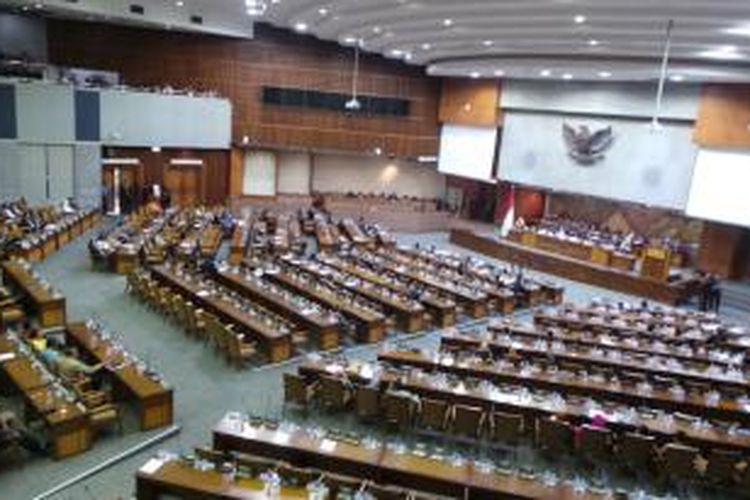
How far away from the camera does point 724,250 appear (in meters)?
23.7

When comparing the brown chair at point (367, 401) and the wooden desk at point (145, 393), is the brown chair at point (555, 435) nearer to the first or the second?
the brown chair at point (367, 401)

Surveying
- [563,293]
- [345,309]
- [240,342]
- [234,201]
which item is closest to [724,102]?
[563,293]

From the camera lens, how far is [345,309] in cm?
1561

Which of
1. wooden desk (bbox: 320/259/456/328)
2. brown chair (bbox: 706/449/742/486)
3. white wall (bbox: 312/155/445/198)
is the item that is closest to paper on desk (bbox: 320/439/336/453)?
brown chair (bbox: 706/449/742/486)

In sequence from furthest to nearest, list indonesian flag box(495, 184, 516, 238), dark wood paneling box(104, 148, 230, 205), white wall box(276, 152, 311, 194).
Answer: white wall box(276, 152, 311, 194) → indonesian flag box(495, 184, 516, 238) → dark wood paneling box(104, 148, 230, 205)

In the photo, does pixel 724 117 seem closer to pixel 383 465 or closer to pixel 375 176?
pixel 375 176

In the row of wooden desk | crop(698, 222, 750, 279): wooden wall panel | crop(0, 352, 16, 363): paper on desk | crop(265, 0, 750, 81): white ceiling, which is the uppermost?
crop(265, 0, 750, 81): white ceiling

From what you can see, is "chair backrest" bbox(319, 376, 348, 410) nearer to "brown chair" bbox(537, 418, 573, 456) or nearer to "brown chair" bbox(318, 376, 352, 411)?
"brown chair" bbox(318, 376, 352, 411)

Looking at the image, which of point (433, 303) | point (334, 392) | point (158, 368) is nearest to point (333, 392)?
point (334, 392)

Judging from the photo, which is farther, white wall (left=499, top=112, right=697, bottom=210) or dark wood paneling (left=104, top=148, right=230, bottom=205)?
dark wood paneling (left=104, top=148, right=230, bottom=205)

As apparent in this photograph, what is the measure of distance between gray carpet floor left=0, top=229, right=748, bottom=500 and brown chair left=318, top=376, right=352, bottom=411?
94 centimetres

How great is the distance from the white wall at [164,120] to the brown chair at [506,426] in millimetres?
21697

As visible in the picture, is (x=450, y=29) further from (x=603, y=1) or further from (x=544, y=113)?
(x=544, y=113)

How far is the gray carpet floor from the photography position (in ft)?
29.4
